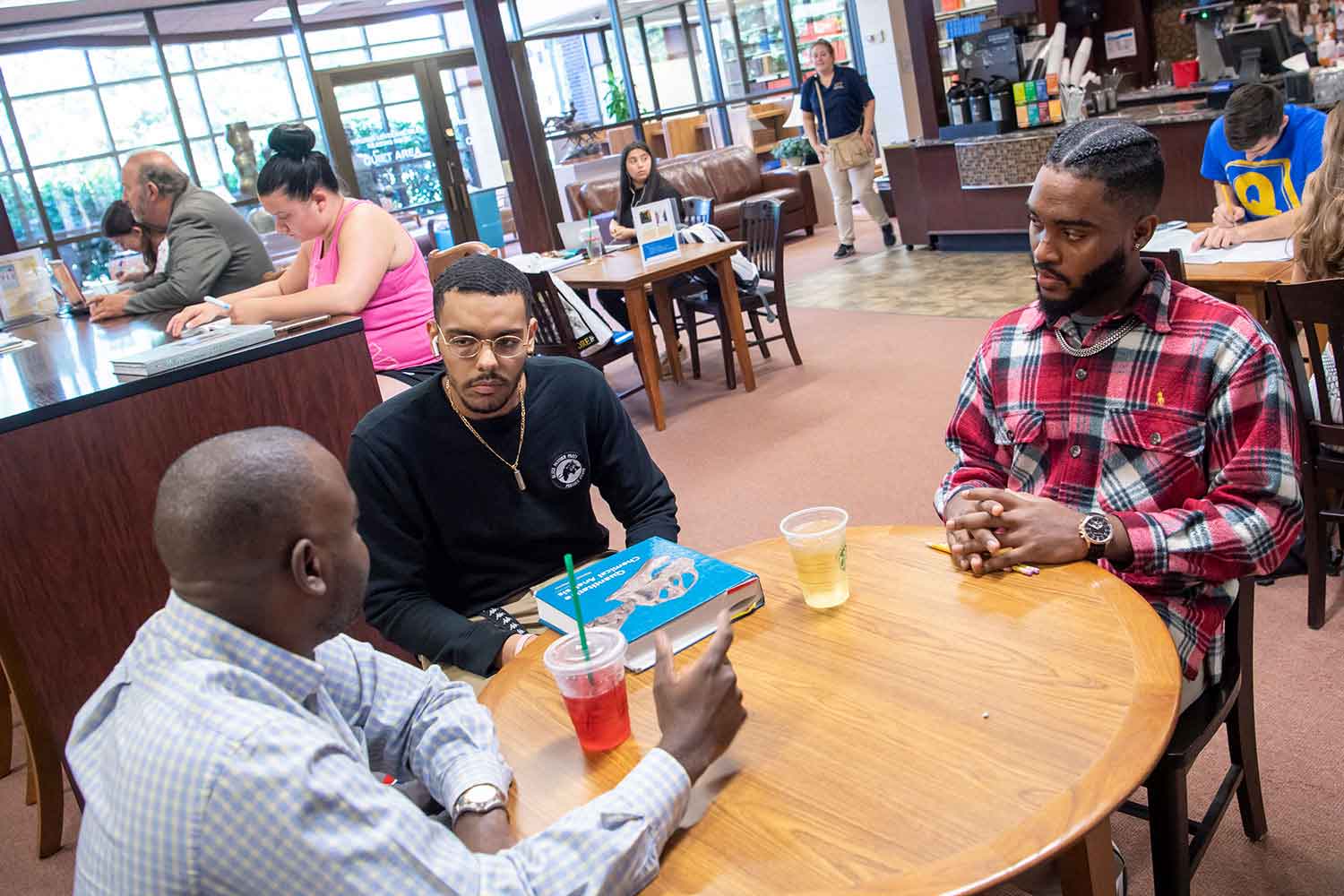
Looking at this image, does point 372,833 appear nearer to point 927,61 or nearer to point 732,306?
point 732,306

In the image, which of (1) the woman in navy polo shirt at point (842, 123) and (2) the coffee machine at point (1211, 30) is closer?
(2) the coffee machine at point (1211, 30)

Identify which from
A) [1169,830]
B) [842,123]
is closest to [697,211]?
[842,123]

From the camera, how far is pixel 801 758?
1131mm

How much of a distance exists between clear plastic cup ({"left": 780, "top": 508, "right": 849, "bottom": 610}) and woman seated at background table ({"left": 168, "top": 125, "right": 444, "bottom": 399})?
6.47ft

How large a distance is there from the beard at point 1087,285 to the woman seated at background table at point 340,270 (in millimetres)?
2074

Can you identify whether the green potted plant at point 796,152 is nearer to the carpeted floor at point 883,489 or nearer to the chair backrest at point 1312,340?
the carpeted floor at point 883,489

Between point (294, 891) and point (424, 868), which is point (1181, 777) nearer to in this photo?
point (424, 868)

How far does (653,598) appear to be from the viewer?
4.76ft

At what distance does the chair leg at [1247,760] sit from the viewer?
1.72 metres

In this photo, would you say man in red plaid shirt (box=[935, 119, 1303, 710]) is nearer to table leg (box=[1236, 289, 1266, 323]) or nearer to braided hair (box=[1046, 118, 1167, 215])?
braided hair (box=[1046, 118, 1167, 215])

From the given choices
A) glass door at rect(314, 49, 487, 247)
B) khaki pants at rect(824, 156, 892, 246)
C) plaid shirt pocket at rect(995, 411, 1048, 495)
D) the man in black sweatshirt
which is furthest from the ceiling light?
plaid shirt pocket at rect(995, 411, 1048, 495)

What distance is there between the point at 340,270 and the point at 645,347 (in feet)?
7.19

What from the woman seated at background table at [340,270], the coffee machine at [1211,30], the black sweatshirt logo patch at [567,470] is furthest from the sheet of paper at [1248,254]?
the coffee machine at [1211,30]

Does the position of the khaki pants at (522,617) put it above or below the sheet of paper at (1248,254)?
below
